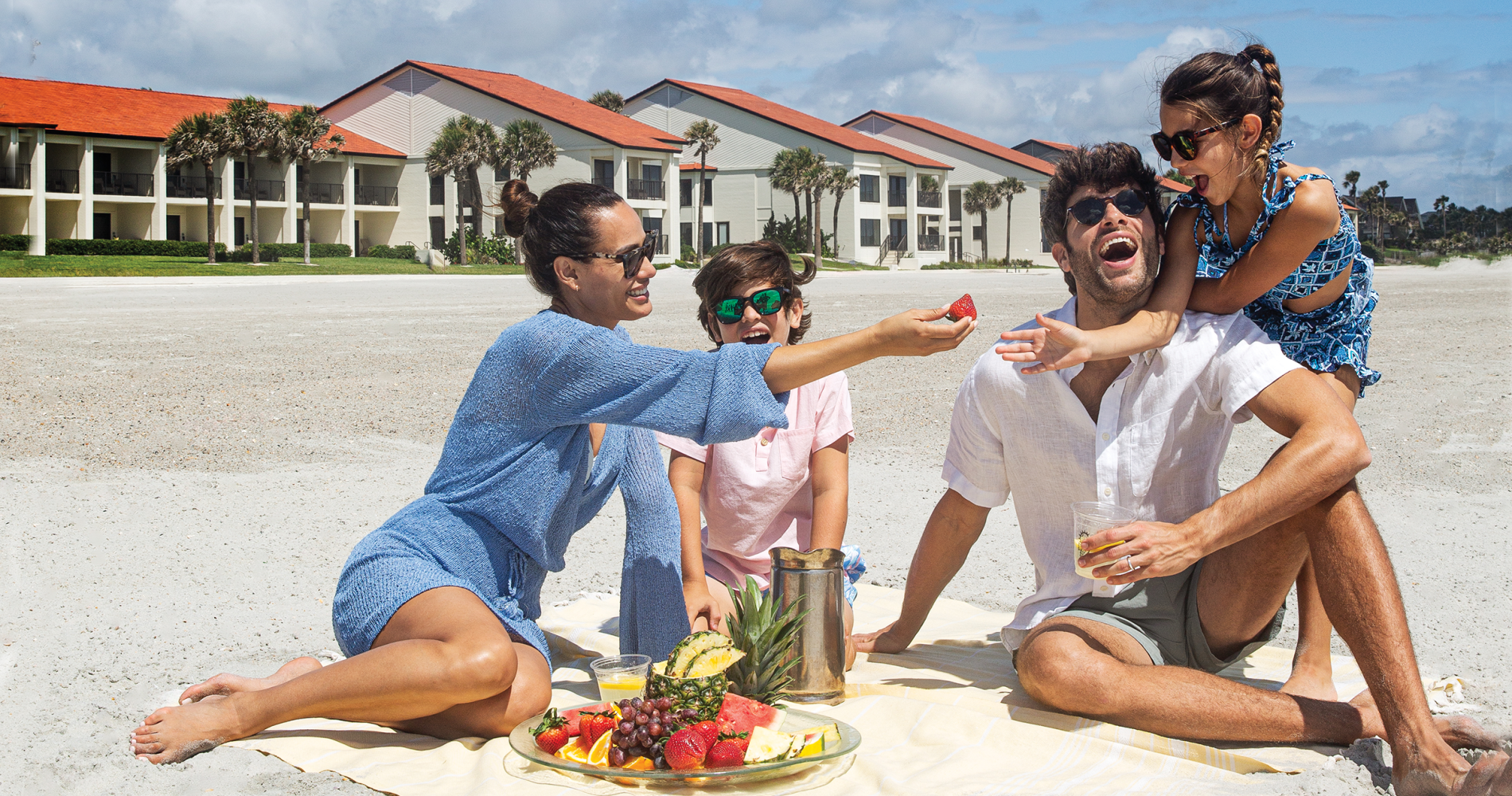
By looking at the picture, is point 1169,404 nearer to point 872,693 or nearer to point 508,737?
point 872,693

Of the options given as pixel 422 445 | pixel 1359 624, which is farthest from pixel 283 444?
pixel 1359 624

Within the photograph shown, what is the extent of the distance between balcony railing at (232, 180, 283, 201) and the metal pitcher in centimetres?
5316

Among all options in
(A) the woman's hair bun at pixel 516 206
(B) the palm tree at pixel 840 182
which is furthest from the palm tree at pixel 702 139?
(A) the woman's hair bun at pixel 516 206

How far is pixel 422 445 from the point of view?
9.01m

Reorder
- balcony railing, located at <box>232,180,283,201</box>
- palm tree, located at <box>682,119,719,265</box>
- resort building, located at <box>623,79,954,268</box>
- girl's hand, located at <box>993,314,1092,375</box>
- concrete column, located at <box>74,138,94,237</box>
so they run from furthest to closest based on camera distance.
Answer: resort building, located at <box>623,79,954,268</box> → palm tree, located at <box>682,119,719,265</box> → balcony railing, located at <box>232,180,283,201</box> → concrete column, located at <box>74,138,94,237</box> → girl's hand, located at <box>993,314,1092,375</box>

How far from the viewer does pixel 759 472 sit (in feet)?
14.7

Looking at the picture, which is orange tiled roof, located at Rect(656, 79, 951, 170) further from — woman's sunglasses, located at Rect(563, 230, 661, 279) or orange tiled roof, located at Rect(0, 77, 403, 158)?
woman's sunglasses, located at Rect(563, 230, 661, 279)

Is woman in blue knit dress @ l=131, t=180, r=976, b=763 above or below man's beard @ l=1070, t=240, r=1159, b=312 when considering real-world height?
below

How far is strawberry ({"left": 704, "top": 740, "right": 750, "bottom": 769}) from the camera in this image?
10.9 feet

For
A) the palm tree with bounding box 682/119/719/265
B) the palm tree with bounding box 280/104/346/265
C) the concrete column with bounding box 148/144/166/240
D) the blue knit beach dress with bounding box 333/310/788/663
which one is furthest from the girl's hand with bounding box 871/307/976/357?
the palm tree with bounding box 682/119/719/265

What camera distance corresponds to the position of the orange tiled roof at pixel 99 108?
4525 cm

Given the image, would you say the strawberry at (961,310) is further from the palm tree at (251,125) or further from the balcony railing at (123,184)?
→ the balcony railing at (123,184)

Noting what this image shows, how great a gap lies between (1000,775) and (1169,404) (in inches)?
49.4

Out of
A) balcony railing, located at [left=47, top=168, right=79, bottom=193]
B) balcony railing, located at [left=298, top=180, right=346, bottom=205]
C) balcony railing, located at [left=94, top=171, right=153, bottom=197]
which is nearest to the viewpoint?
balcony railing, located at [left=47, top=168, right=79, bottom=193]
